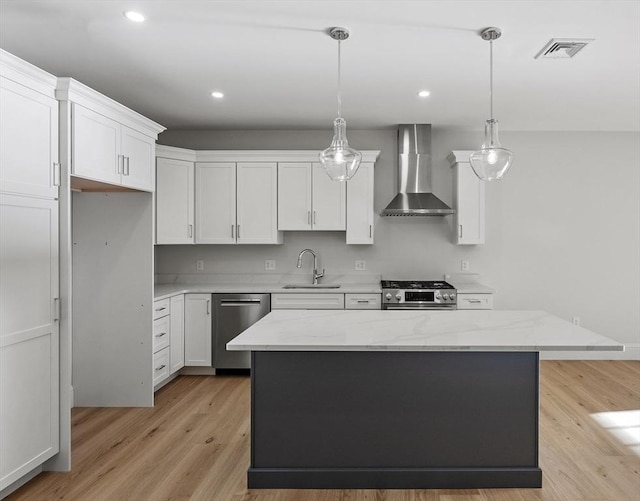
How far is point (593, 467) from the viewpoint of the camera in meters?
2.67

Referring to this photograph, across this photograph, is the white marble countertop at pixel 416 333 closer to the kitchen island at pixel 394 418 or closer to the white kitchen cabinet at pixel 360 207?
the kitchen island at pixel 394 418

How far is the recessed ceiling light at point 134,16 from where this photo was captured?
254 cm

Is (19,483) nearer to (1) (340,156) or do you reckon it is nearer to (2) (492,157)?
(1) (340,156)

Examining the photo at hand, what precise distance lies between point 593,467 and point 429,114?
3.26 meters

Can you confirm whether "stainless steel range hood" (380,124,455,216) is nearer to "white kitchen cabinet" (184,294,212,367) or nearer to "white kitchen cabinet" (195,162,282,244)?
"white kitchen cabinet" (195,162,282,244)

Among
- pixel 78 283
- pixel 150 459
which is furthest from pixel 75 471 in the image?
pixel 78 283

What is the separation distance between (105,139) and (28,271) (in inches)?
42.7

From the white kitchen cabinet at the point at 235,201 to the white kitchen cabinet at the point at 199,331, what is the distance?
667 mm

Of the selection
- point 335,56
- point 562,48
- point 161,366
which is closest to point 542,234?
point 562,48

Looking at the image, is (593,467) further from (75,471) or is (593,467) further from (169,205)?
(169,205)

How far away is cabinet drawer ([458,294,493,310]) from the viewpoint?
14.5ft

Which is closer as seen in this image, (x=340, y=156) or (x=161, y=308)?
(x=340, y=156)

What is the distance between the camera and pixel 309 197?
4.77 m

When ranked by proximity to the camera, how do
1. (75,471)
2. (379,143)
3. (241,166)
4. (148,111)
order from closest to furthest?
(75,471) → (148,111) → (241,166) → (379,143)
